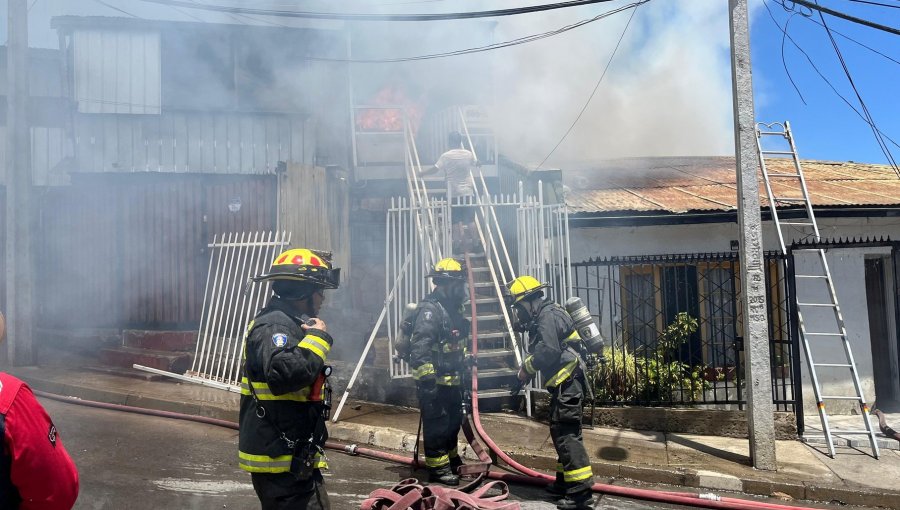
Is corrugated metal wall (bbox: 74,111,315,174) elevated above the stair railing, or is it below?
above

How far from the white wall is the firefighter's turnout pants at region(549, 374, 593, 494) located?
11.7 ft

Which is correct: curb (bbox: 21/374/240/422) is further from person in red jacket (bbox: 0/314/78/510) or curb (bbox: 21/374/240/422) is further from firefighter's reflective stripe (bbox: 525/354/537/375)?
person in red jacket (bbox: 0/314/78/510)

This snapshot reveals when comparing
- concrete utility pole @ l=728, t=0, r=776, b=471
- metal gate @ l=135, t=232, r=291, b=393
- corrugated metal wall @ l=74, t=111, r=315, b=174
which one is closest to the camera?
concrete utility pole @ l=728, t=0, r=776, b=471

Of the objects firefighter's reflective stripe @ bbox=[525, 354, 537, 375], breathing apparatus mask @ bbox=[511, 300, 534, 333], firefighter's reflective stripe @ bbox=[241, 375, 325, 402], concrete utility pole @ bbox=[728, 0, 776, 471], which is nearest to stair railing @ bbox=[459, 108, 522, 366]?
breathing apparatus mask @ bbox=[511, 300, 534, 333]

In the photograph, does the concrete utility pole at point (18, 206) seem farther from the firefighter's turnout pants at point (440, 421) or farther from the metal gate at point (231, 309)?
the firefighter's turnout pants at point (440, 421)

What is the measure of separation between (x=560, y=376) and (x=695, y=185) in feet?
21.6

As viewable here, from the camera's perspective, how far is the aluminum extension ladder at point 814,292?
585 cm

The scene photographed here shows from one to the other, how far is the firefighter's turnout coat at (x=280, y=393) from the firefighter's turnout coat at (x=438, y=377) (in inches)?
87.0

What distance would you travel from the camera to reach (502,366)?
6926mm

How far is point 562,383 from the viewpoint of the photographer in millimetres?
4664

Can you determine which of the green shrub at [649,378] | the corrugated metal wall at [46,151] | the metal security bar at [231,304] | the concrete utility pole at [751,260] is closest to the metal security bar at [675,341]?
the green shrub at [649,378]

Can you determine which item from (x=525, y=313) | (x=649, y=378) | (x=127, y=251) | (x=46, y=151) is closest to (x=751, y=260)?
(x=649, y=378)

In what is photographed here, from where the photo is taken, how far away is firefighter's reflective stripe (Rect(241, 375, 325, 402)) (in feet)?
8.87

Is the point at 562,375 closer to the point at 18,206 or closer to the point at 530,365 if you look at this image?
the point at 530,365
